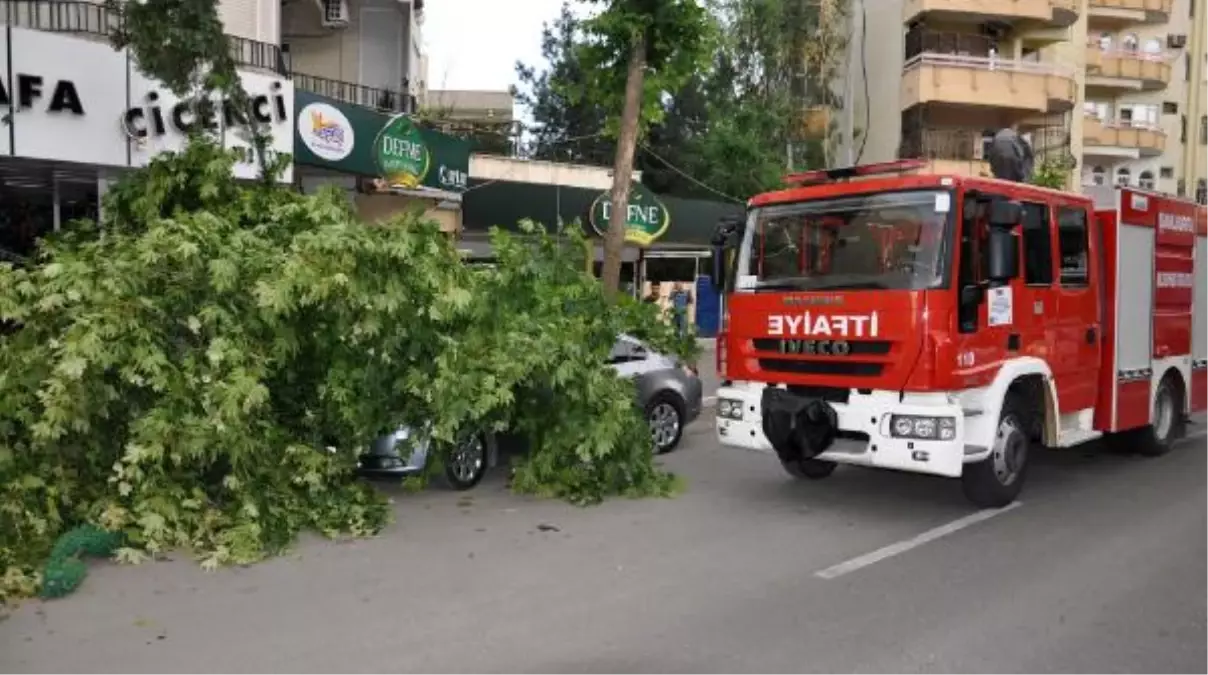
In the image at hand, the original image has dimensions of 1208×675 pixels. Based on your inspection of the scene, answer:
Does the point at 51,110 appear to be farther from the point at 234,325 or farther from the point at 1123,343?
the point at 1123,343

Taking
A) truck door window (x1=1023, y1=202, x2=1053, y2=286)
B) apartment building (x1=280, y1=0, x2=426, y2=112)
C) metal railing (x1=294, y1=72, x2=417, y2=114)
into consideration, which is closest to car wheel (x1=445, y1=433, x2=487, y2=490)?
truck door window (x1=1023, y1=202, x2=1053, y2=286)

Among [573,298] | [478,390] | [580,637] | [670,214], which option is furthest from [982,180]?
[670,214]

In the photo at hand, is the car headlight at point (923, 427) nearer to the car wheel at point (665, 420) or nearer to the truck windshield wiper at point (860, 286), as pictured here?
the truck windshield wiper at point (860, 286)

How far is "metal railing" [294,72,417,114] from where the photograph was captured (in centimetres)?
2014

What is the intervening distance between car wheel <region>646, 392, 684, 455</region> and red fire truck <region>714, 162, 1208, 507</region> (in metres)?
→ 2.10

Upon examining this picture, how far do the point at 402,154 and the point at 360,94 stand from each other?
4114 mm

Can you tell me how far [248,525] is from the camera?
675 cm

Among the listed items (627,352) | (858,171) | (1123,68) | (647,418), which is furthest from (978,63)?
(858,171)

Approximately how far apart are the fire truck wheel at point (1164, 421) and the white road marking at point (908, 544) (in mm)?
2832

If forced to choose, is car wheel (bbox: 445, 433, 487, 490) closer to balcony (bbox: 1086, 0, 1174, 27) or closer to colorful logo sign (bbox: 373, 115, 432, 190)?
colorful logo sign (bbox: 373, 115, 432, 190)

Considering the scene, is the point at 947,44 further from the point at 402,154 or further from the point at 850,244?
the point at 850,244

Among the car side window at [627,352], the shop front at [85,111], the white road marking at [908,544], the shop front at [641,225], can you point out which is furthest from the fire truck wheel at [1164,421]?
the shop front at [641,225]

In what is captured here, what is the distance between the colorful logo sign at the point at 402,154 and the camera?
17109mm

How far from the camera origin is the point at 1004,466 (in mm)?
7945
